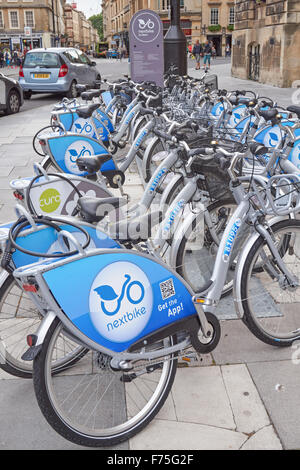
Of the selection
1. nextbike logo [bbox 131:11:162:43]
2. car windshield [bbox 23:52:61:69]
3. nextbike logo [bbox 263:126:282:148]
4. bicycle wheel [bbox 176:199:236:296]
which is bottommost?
bicycle wheel [bbox 176:199:236:296]

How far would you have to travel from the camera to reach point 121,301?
2.16 meters

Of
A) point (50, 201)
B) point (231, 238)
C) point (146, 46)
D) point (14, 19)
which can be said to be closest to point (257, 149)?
point (231, 238)

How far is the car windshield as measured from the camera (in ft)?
50.2

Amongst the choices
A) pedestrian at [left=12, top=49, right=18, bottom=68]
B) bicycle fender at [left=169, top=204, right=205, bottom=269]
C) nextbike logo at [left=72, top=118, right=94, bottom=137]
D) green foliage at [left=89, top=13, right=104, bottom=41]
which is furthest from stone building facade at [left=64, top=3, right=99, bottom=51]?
bicycle fender at [left=169, top=204, right=205, bottom=269]

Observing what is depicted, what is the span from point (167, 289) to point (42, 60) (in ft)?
48.1

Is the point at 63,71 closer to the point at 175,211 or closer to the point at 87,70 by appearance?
the point at 87,70


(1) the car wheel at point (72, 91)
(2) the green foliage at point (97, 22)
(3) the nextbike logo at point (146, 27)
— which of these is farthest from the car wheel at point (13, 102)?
(2) the green foliage at point (97, 22)

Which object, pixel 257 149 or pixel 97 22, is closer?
pixel 257 149

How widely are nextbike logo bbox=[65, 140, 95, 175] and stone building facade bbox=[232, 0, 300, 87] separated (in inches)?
539

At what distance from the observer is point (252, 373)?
279 centimetres

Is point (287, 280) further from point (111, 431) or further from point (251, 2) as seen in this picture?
point (251, 2)

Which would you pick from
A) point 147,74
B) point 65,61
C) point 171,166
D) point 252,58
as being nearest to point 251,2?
point 252,58

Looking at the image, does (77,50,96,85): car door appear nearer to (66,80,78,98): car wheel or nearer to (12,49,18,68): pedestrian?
(66,80,78,98): car wheel

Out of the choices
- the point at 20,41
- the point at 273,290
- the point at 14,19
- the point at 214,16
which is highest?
the point at 14,19
